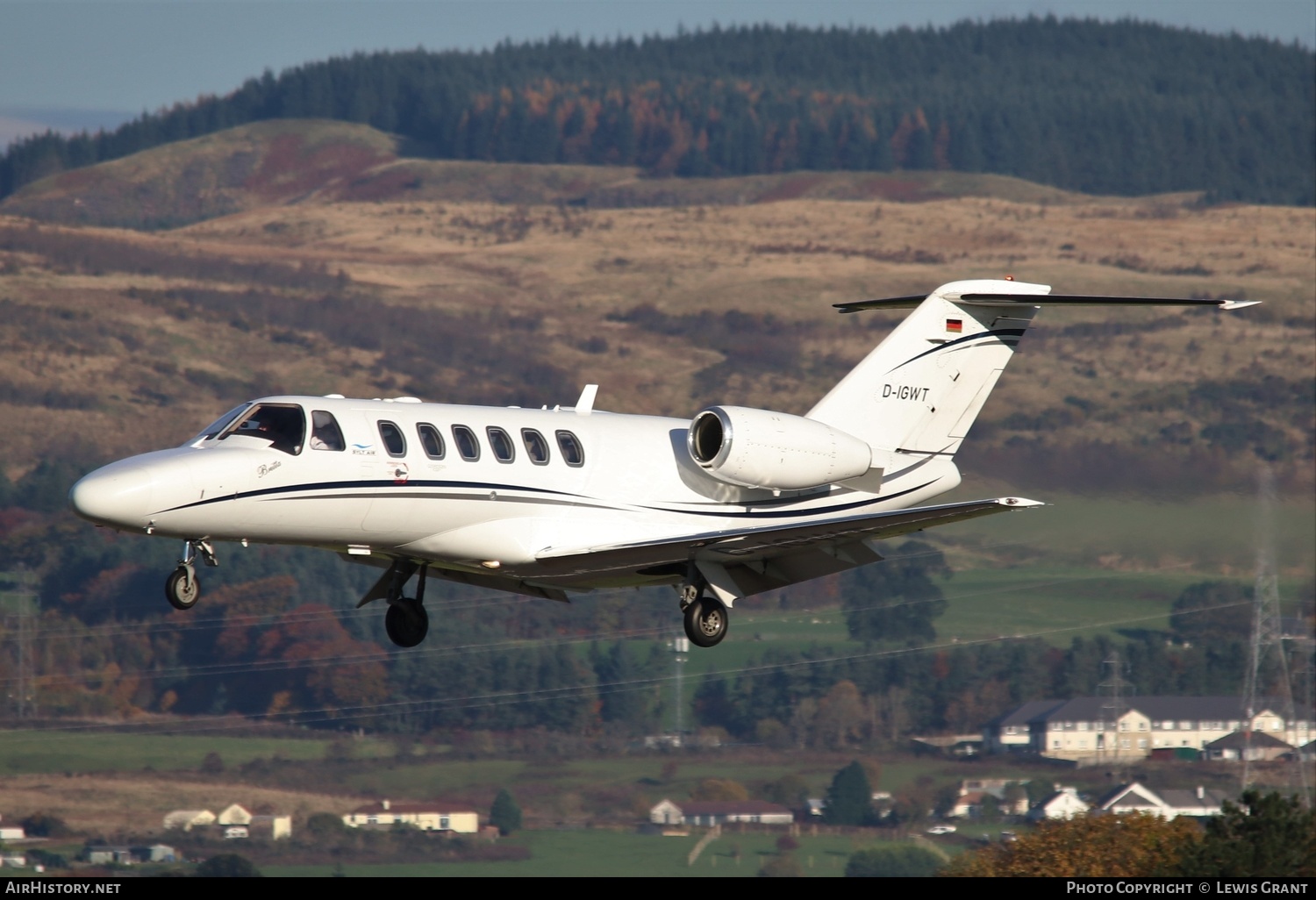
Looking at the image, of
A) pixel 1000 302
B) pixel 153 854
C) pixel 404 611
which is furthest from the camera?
pixel 153 854

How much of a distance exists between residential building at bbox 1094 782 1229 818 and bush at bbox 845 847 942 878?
32.0 feet

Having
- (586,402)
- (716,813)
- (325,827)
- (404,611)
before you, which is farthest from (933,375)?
(716,813)

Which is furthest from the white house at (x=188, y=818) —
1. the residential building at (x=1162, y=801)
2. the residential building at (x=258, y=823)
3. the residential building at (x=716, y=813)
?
the residential building at (x=1162, y=801)

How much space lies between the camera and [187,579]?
881 inches

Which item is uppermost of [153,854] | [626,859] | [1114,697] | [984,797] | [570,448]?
[570,448]

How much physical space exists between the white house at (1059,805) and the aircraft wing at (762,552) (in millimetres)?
78414

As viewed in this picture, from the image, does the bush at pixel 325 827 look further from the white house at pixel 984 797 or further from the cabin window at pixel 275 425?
the cabin window at pixel 275 425

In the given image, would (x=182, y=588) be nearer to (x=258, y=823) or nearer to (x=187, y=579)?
(x=187, y=579)

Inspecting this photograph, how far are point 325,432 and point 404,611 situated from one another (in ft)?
11.7

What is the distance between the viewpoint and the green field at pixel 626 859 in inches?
3570

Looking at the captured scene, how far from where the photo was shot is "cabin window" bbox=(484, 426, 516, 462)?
24328mm

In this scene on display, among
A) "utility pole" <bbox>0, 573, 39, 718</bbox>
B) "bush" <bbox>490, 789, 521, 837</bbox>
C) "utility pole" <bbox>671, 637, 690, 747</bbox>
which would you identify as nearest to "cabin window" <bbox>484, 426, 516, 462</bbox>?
"bush" <bbox>490, 789, 521, 837</bbox>

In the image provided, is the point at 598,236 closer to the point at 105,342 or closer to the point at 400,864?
the point at 105,342

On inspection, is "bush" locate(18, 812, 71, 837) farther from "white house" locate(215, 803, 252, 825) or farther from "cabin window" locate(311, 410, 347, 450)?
"cabin window" locate(311, 410, 347, 450)
